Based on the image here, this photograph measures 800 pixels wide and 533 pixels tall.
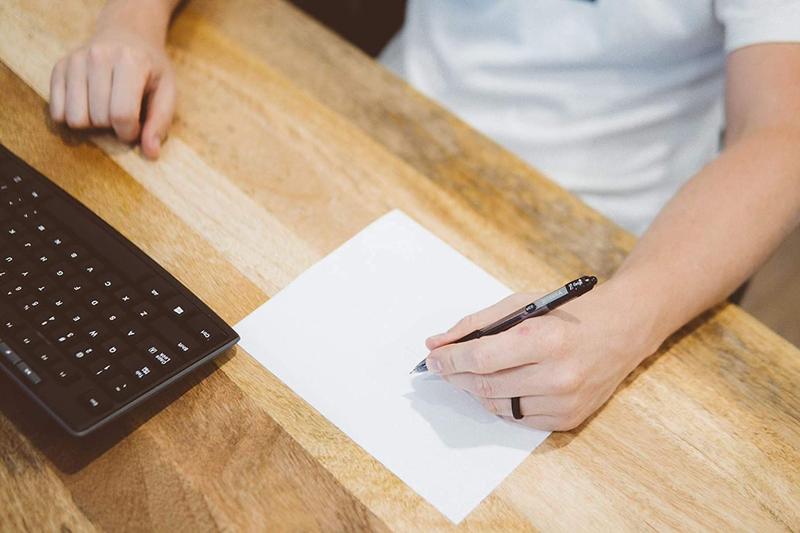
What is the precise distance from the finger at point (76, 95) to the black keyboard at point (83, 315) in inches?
3.8

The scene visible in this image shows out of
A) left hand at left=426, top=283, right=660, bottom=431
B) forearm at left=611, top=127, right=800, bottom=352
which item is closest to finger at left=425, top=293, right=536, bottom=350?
left hand at left=426, top=283, right=660, bottom=431

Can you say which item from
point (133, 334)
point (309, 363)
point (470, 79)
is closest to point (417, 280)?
point (309, 363)

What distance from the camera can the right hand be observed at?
76cm

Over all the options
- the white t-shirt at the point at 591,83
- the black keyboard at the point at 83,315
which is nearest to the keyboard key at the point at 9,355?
the black keyboard at the point at 83,315

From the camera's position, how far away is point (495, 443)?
0.61 meters

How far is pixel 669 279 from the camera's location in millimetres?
687

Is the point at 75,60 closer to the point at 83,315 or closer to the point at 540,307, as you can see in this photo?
the point at 83,315

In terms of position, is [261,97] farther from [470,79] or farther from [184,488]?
[184,488]

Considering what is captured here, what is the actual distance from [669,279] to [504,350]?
0.21 m

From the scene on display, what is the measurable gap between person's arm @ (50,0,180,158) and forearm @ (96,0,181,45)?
0.05 feet

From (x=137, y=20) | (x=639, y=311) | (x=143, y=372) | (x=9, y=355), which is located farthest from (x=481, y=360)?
(x=137, y=20)

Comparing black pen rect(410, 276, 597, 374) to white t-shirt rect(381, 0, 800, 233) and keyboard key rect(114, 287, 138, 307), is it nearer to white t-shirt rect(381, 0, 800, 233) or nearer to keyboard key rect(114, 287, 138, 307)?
keyboard key rect(114, 287, 138, 307)

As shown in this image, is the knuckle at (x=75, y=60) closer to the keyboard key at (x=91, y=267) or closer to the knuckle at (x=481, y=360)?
the keyboard key at (x=91, y=267)

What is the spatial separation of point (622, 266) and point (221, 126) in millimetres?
477
